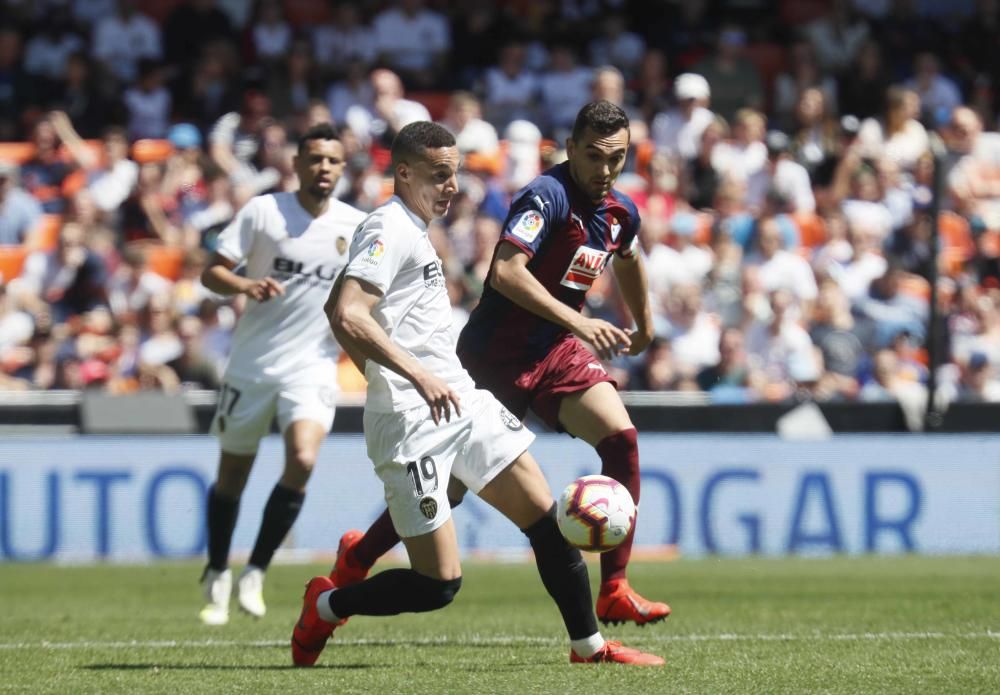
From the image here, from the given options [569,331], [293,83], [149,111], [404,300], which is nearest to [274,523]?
[569,331]

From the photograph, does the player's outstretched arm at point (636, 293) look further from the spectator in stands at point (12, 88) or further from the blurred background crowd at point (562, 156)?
the spectator in stands at point (12, 88)

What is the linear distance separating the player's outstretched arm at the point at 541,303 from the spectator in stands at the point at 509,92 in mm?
11369

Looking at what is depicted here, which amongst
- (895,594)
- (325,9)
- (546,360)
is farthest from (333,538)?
(325,9)

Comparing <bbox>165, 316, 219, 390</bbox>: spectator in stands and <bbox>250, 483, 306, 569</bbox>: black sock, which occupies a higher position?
<bbox>165, 316, 219, 390</bbox>: spectator in stands

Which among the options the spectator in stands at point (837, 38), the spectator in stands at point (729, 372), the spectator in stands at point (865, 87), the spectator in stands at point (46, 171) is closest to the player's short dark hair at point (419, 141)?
the spectator in stands at point (729, 372)

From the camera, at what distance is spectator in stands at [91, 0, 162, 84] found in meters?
19.0

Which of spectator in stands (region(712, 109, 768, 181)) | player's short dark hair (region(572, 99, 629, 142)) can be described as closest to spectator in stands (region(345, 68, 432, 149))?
spectator in stands (region(712, 109, 768, 181))

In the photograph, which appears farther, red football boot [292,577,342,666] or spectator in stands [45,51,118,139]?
spectator in stands [45,51,118,139]

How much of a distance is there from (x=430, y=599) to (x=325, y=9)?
1473cm

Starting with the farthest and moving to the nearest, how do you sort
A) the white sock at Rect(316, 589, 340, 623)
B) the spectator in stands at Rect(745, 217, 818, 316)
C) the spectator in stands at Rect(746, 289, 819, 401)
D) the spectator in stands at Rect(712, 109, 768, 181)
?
the spectator in stands at Rect(712, 109, 768, 181), the spectator in stands at Rect(745, 217, 818, 316), the spectator in stands at Rect(746, 289, 819, 401), the white sock at Rect(316, 589, 340, 623)

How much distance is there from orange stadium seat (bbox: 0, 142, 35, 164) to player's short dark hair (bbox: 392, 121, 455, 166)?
39.9ft

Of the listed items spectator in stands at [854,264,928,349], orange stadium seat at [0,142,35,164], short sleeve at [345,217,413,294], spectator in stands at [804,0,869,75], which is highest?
spectator in stands at [804,0,869,75]

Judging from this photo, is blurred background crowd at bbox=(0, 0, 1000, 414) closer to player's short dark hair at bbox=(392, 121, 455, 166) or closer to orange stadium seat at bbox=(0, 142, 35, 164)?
orange stadium seat at bbox=(0, 142, 35, 164)

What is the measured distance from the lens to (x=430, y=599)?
260 inches
